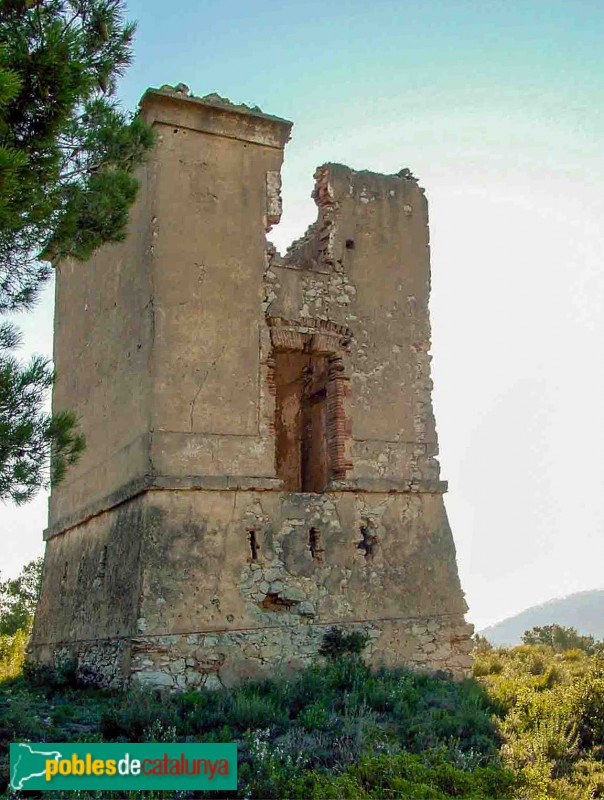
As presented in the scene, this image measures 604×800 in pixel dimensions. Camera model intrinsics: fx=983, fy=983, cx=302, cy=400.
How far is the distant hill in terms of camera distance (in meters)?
128

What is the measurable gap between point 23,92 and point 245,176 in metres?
4.59

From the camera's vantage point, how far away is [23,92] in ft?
31.6

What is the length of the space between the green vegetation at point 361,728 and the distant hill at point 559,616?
11686cm

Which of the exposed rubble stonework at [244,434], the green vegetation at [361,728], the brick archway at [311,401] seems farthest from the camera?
the brick archway at [311,401]

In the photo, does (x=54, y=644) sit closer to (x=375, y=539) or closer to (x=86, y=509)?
(x=86, y=509)

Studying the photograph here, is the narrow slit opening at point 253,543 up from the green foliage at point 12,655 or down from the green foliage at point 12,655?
up

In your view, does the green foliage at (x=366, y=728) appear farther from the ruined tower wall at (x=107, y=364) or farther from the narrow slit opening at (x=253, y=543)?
the ruined tower wall at (x=107, y=364)

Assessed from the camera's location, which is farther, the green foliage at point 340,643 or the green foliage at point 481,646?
the green foliage at point 481,646

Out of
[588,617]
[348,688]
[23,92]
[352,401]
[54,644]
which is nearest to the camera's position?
[23,92]

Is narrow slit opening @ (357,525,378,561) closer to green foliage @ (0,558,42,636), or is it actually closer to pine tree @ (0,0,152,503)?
pine tree @ (0,0,152,503)

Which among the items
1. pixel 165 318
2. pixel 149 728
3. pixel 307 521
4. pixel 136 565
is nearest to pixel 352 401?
pixel 307 521

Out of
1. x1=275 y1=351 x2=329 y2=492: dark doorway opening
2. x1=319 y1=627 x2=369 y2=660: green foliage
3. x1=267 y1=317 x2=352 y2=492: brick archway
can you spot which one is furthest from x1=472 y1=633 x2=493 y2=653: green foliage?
x1=319 y1=627 x2=369 y2=660: green foliage

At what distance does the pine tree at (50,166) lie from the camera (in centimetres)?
958

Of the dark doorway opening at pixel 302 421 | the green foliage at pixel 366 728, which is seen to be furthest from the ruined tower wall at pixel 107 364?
the green foliage at pixel 366 728
